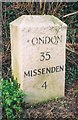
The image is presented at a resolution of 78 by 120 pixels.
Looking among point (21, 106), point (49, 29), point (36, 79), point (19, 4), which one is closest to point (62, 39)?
point (49, 29)

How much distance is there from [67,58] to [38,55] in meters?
1.32

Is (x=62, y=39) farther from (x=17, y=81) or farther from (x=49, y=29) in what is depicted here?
(x=17, y=81)

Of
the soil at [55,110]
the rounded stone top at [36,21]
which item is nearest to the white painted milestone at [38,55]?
the rounded stone top at [36,21]

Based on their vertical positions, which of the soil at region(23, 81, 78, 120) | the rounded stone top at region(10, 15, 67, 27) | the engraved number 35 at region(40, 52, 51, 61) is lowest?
the soil at region(23, 81, 78, 120)

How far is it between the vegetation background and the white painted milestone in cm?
13

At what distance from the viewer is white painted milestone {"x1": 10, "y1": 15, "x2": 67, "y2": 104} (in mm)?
3721

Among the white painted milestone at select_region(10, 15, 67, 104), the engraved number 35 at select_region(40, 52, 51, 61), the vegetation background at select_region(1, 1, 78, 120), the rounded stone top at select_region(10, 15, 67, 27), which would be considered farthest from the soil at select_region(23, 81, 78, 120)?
the rounded stone top at select_region(10, 15, 67, 27)

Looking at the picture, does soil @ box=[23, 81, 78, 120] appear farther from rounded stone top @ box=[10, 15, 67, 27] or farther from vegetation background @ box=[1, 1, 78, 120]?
rounded stone top @ box=[10, 15, 67, 27]

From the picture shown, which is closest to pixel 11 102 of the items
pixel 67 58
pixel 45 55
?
pixel 45 55

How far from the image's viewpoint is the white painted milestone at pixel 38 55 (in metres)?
3.72

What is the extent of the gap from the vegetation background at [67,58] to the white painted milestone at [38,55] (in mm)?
132

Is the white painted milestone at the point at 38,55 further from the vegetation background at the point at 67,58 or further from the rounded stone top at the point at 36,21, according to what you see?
the vegetation background at the point at 67,58

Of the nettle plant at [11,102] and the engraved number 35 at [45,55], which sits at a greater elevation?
the engraved number 35 at [45,55]

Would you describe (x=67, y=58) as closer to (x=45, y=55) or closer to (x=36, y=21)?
(x=45, y=55)
